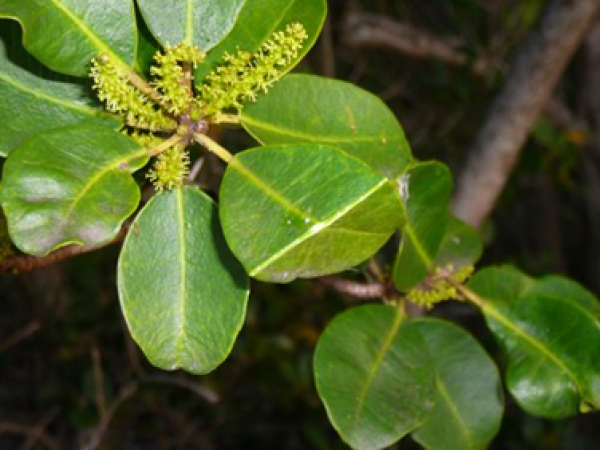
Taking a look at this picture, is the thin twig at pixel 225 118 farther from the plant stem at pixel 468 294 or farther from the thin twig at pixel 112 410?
the thin twig at pixel 112 410

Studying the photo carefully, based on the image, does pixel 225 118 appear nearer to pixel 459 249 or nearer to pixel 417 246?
pixel 417 246

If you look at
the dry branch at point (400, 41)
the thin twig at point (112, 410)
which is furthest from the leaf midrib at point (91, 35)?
the dry branch at point (400, 41)

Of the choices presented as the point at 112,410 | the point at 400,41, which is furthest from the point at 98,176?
the point at 400,41

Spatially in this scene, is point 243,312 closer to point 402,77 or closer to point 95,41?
point 95,41

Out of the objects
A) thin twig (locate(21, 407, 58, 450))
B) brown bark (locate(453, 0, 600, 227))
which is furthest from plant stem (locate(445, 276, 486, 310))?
thin twig (locate(21, 407, 58, 450))

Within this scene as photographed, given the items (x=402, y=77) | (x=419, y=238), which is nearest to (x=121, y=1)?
(x=419, y=238)

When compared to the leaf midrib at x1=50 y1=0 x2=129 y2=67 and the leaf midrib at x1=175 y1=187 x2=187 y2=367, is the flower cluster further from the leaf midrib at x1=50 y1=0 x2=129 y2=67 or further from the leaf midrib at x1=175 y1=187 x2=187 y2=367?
the leaf midrib at x1=50 y1=0 x2=129 y2=67
